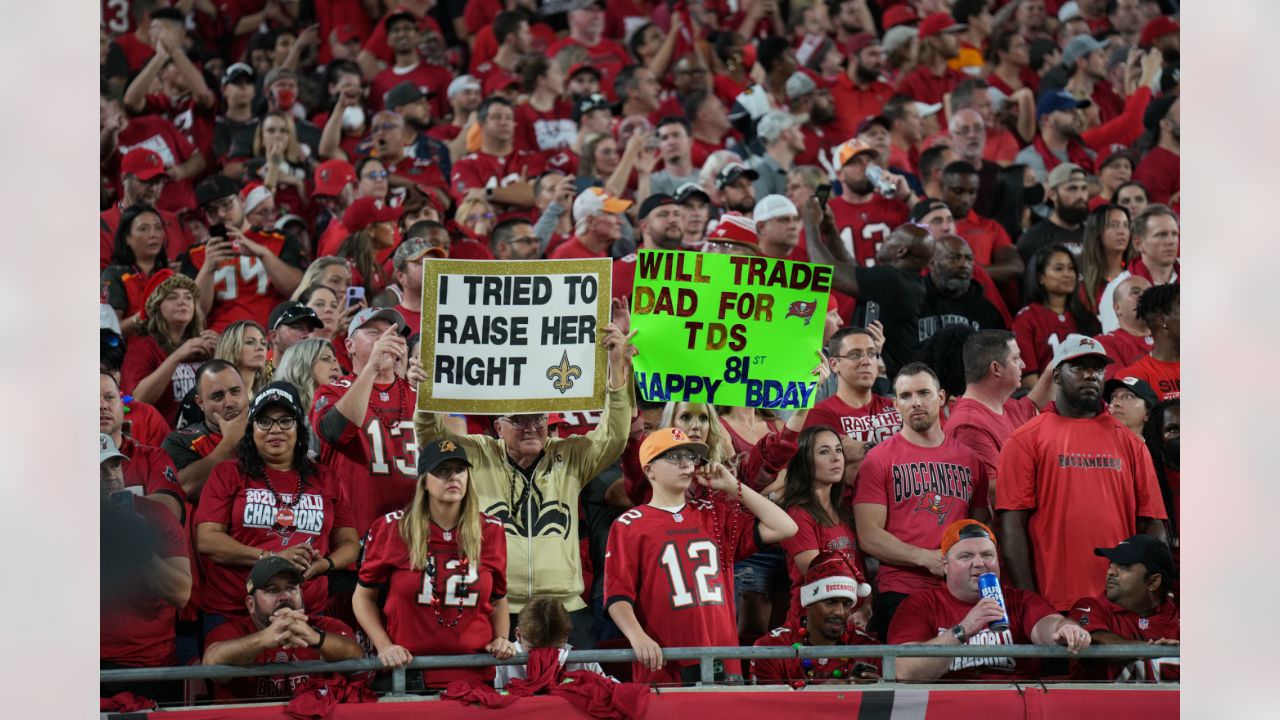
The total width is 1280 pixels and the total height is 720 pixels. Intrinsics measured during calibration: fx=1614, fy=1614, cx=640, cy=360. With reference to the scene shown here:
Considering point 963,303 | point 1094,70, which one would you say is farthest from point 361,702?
point 1094,70

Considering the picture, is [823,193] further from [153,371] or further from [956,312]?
[153,371]

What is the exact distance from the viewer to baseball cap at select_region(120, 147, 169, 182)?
10.7 metres

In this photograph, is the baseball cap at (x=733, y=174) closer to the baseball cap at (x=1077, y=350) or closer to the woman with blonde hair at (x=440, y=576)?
the baseball cap at (x=1077, y=350)

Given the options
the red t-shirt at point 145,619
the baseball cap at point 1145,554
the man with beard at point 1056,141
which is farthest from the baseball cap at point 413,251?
the man with beard at point 1056,141

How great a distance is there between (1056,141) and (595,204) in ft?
15.4

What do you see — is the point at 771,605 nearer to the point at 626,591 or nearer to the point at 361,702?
the point at 626,591

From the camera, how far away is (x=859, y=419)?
25.6 feet

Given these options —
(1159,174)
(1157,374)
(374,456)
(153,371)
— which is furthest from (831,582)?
(1159,174)

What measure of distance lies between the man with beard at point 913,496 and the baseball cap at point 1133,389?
32.1 inches

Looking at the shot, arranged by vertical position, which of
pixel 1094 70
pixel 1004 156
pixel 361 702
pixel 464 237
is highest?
pixel 1094 70

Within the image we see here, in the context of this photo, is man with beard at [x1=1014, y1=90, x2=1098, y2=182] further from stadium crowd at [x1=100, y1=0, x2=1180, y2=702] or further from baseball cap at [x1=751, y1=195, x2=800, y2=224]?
baseball cap at [x1=751, y1=195, x2=800, y2=224]

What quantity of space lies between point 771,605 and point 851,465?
763mm

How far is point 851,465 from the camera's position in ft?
24.5

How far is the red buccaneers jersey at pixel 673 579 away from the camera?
21.5 feet
